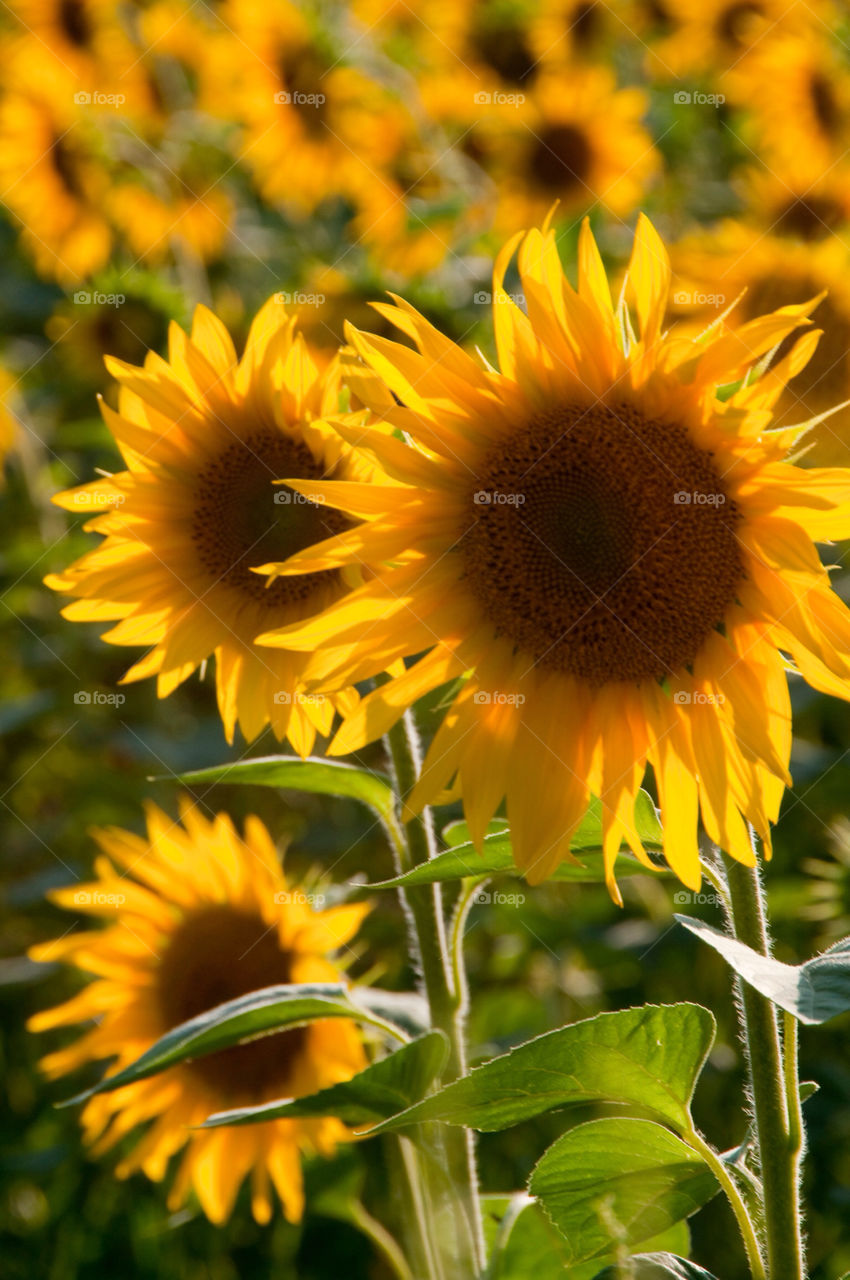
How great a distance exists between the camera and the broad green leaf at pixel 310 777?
1235 mm

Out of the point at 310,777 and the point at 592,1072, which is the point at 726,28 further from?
the point at 592,1072

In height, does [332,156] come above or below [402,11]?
below

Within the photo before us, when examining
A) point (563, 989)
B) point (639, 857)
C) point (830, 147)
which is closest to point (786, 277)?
point (830, 147)

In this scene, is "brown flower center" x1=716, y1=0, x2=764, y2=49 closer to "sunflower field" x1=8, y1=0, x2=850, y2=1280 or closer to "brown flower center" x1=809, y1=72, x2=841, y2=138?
"sunflower field" x1=8, y1=0, x2=850, y2=1280

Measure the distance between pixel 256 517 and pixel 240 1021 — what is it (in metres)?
0.61

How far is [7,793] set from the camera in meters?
3.46

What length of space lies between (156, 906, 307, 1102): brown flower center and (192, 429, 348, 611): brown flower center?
608 mm

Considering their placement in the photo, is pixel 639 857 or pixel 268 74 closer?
pixel 639 857

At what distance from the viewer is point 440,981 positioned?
4.29 ft

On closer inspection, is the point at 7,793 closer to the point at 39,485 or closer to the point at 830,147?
the point at 39,485

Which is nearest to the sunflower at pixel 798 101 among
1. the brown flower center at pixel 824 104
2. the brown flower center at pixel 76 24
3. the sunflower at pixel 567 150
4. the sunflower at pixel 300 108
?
the brown flower center at pixel 824 104

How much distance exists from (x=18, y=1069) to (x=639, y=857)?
2.26m

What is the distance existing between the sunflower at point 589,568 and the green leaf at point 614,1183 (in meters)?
0.21

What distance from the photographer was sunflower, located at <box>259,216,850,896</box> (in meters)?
1.10
